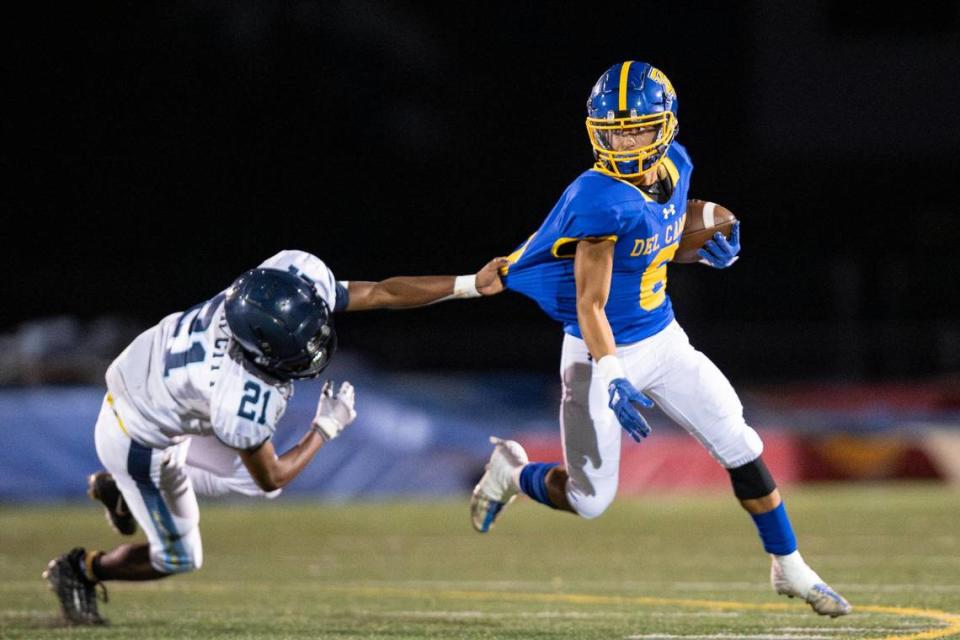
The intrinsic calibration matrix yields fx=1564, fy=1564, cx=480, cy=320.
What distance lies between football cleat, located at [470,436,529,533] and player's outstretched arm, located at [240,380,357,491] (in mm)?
999

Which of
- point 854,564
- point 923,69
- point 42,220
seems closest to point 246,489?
point 854,564

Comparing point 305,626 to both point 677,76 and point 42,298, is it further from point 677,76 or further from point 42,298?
point 677,76

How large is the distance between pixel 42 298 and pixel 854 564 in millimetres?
11462

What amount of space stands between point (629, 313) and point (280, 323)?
1.39 metres

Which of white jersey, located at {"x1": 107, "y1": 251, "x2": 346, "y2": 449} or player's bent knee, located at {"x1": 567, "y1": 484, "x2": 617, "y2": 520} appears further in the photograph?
player's bent knee, located at {"x1": 567, "y1": 484, "x2": 617, "y2": 520}

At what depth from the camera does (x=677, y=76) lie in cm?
2270

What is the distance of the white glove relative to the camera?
5.29 metres

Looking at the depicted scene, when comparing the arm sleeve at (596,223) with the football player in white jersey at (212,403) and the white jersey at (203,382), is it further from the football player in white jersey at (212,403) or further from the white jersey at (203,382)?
the white jersey at (203,382)

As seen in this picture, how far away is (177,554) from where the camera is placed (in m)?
5.56

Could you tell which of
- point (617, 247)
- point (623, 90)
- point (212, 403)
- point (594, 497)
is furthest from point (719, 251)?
point (212, 403)

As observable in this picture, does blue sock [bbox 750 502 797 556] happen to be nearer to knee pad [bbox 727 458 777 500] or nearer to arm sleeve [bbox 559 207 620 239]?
knee pad [bbox 727 458 777 500]

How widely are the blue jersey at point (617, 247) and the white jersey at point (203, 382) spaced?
76cm

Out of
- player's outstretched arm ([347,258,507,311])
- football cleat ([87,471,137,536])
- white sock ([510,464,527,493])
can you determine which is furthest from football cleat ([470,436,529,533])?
football cleat ([87,471,137,536])

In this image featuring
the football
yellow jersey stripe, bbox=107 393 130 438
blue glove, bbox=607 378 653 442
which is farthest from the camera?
the football
